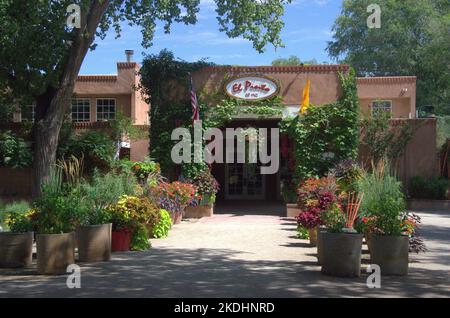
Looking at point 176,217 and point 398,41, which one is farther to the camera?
point 398,41

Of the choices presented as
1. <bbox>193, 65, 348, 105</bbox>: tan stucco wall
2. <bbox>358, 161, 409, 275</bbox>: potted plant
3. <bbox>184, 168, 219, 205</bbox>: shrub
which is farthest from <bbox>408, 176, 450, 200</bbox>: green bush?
<bbox>358, 161, 409, 275</bbox>: potted plant

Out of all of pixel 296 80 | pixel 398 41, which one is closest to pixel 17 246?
pixel 296 80

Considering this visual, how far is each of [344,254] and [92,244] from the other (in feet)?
14.2

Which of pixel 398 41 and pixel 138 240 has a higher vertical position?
pixel 398 41

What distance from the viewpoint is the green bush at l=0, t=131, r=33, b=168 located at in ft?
61.6

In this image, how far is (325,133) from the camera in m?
18.0

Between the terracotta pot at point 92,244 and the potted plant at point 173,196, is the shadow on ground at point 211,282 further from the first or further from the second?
the potted plant at point 173,196

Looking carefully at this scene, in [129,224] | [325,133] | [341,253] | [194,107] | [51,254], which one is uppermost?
[194,107]

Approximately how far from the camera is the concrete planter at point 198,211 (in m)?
17.3

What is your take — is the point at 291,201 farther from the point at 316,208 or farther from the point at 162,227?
the point at 316,208

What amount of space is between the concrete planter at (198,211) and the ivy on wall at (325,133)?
10.4 feet

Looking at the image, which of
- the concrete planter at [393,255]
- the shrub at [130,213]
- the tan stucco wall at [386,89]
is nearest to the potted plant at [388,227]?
the concrete planter at [393,255]
